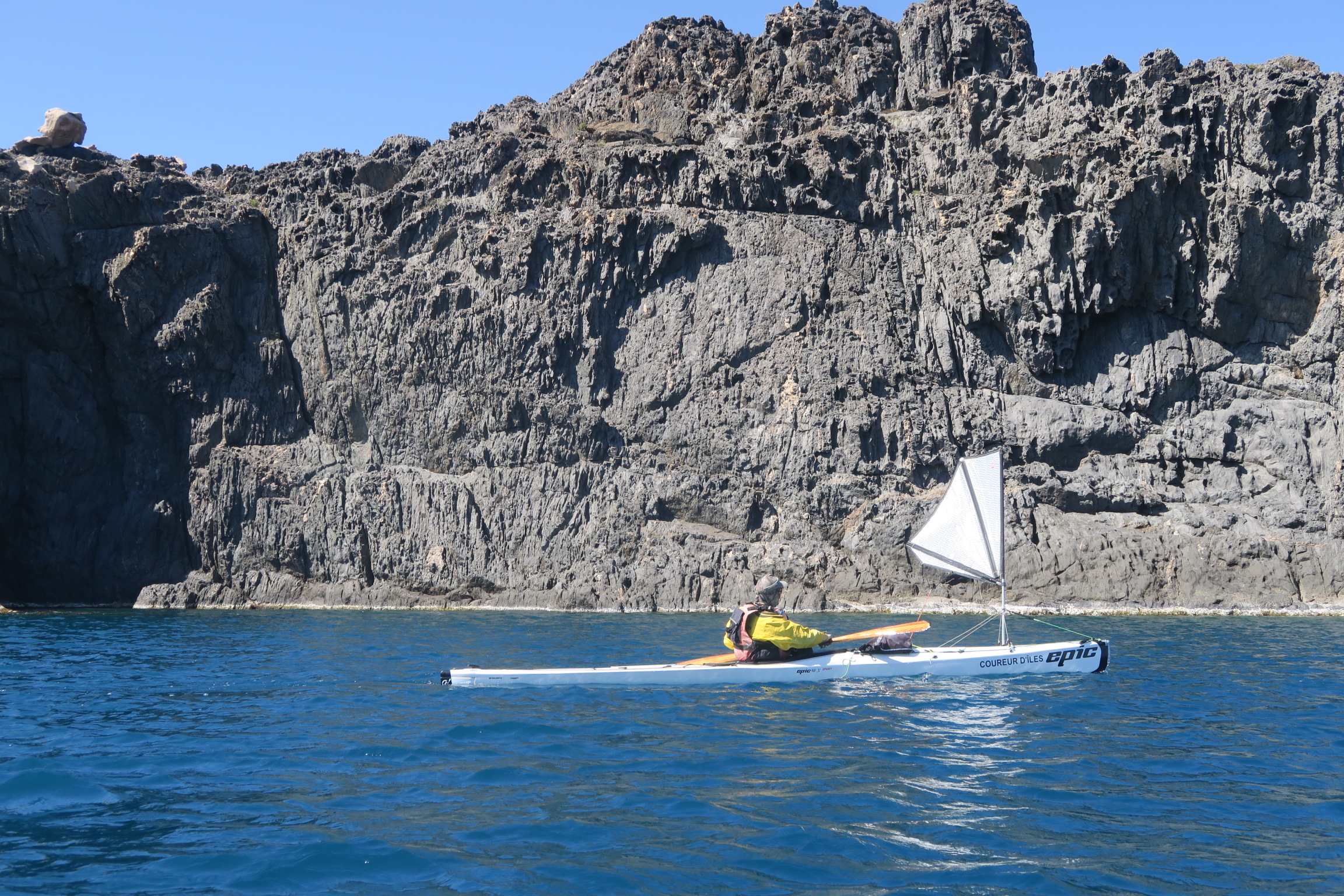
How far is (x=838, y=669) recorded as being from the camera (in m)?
17.5

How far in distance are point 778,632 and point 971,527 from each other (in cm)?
426

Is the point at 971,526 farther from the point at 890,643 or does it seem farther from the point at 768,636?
the point at 768,636

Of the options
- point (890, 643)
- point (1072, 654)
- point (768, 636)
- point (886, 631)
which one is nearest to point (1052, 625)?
point (1072, 654)

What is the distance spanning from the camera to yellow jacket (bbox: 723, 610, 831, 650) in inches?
689

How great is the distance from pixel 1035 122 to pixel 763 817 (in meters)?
42.3

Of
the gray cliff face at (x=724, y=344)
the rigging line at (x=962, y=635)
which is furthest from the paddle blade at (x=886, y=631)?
the gray cliff face at (x=724, y=344)

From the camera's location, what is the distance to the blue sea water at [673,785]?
7.43 metres

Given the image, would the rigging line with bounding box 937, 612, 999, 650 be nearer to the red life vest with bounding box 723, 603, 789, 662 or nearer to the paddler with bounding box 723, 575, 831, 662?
the paddler with bounding box 723, 575, 831, 662

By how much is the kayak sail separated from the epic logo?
2.77 ft

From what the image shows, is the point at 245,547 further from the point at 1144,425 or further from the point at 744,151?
the point at 1144,425

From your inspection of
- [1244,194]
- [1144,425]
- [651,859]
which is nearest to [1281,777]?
[651,859]

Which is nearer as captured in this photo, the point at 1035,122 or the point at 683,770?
the point at 683,770

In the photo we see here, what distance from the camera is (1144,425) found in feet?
139

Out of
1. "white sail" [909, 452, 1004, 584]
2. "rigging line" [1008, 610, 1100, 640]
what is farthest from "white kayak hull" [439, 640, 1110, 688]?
"rigging line" [1008, 610, 1100, 640]
